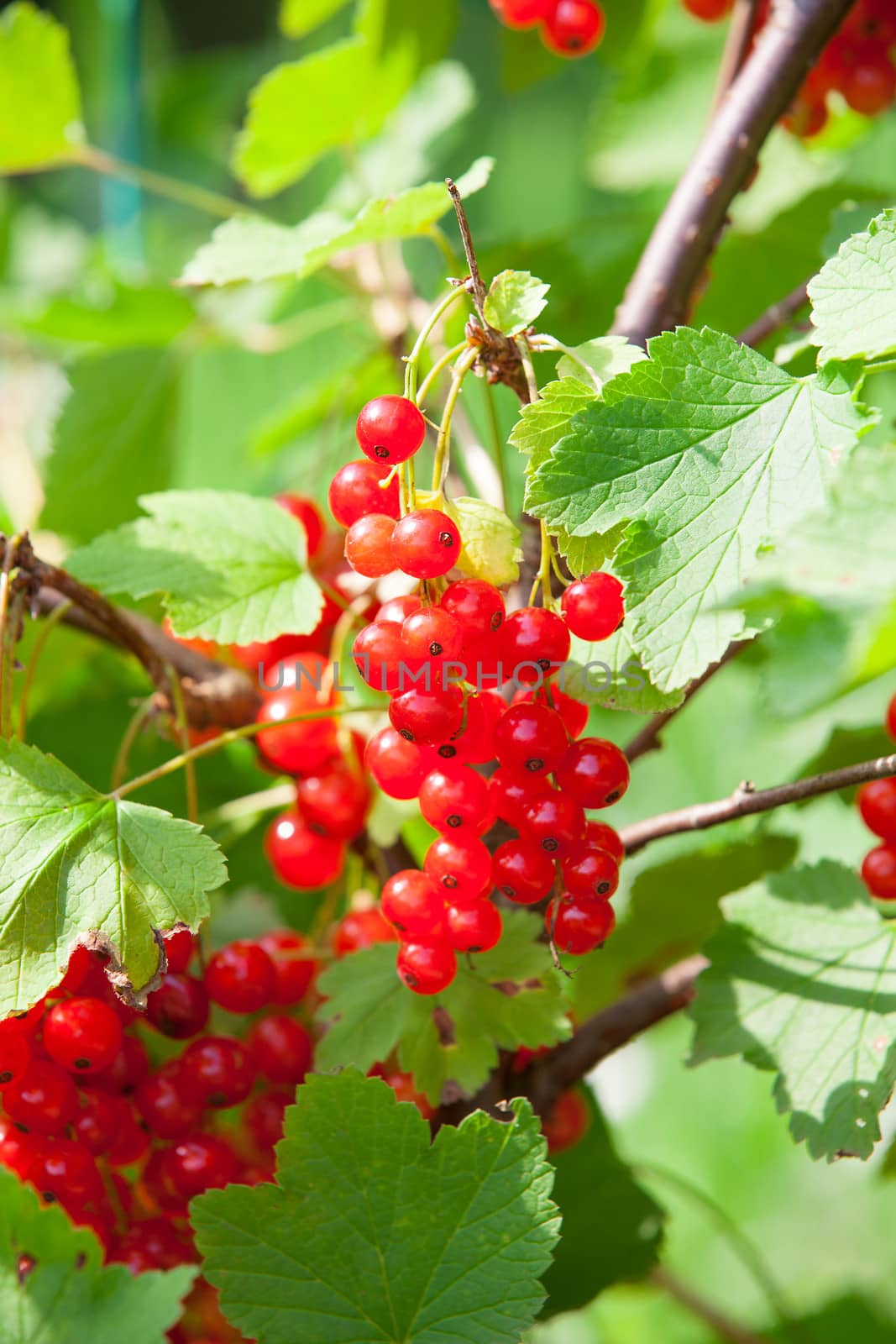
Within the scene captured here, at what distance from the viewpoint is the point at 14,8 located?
3.00ft

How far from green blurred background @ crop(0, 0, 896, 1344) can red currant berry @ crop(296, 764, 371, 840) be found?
0.44 feet

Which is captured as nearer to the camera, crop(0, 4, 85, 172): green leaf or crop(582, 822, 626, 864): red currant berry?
crop(582, 822, 626, 864): red currant berry

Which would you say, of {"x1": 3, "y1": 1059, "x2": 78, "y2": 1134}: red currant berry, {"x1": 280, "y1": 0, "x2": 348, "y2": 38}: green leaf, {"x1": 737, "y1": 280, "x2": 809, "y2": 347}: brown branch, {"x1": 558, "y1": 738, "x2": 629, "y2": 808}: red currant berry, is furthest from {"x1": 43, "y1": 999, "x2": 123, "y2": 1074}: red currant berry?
{"x1": 280, "y1": 0, "x2": 348, "y2": 38}: green leaf

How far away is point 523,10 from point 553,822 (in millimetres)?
628

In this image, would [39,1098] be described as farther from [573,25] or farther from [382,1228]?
[573,25]

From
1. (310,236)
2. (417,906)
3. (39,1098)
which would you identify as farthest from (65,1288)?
(310,236)

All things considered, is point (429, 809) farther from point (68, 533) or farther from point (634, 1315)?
point (634, 1315)

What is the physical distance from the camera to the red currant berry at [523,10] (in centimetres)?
84

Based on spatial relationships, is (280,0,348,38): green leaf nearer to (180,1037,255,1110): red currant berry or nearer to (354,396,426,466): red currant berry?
(354,396,426,466): red currant berry

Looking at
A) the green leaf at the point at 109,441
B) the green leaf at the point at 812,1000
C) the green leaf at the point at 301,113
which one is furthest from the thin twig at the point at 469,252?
the green leaf at the point at 109,441

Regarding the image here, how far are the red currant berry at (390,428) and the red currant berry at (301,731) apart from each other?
0.69 ft

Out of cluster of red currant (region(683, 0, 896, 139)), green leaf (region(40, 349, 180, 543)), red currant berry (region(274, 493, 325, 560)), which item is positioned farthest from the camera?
green leaf (region(40, 349, 180, 543))

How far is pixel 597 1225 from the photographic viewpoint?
2.45 ft

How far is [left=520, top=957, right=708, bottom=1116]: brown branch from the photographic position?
0.64 metres
